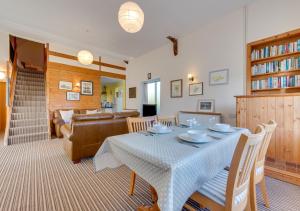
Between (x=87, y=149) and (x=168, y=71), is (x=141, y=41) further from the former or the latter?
(x=87, y=149)

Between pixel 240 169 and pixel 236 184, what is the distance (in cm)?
10

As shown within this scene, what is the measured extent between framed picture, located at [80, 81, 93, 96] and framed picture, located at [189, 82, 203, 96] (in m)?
4.51

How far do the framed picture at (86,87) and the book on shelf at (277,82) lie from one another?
19.8 ft

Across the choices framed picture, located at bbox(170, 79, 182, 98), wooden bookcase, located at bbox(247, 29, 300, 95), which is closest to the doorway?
framed picture, located at bbox(170, 79, 182, 98)

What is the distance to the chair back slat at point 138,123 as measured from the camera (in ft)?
6.00

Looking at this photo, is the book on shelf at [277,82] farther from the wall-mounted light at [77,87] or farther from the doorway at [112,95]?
the doorway at [112,95]

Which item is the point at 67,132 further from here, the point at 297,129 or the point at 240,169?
the point at 297,129

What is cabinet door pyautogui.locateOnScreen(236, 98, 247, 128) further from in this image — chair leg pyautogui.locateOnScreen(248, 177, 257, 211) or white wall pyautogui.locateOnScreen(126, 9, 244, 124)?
chair leg pyautogui.locateOnScreen(248, 177, 257, 211)

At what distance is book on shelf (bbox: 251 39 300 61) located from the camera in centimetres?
256

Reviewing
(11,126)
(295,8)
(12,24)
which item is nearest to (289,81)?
(295,8)

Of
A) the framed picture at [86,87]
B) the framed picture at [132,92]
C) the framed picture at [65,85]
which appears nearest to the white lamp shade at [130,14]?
the framed picture at [132,92]

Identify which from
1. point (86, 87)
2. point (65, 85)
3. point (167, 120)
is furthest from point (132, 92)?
point (167, 120)

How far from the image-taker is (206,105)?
3.89 meters

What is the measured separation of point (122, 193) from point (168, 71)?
13.3ft
